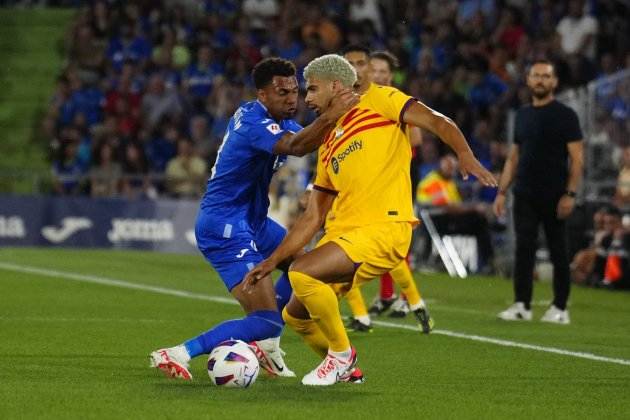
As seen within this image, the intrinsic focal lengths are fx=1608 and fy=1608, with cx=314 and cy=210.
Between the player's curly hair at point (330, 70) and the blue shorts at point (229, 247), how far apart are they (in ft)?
3.93

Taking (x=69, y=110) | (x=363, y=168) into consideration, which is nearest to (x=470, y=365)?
(x=363, y=168)

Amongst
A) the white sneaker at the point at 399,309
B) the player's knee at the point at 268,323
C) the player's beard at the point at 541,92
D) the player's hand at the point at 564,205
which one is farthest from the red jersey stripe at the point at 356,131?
the white sneaker at the point at 399,309

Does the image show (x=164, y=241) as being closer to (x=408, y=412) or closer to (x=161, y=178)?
(x=161, y=178)

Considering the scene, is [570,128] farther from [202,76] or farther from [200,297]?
[202,76]

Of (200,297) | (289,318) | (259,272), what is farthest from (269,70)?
(200,297)

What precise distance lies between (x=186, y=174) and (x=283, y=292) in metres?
16.6

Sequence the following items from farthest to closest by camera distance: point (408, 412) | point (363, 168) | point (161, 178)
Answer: point (161, 178) < point (363, 168) < point (408, 412)

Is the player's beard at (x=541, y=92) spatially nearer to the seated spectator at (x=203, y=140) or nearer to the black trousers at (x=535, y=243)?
the black trousers at (x=535, y=243)

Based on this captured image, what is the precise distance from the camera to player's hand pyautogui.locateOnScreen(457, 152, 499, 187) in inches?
334

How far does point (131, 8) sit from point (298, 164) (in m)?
7.71

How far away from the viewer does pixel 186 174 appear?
2670 cm

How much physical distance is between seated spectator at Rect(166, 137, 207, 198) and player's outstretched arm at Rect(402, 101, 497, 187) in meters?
17.5

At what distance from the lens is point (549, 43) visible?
81.8 ft

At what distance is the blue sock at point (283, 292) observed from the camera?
33.4ft
